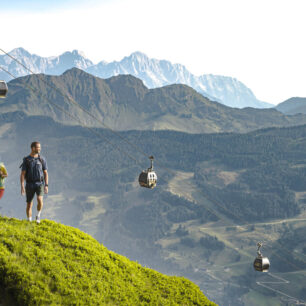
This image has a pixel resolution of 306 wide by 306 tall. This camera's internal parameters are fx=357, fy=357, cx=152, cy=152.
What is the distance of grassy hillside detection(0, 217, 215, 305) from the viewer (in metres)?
15.7

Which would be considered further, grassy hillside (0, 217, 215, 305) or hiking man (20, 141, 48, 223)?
hiking man (20, 141, 48, 223)

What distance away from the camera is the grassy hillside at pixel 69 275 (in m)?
15.7

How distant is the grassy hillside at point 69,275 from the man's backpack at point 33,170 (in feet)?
8.78

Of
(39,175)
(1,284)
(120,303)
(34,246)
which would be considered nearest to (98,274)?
(120,303)

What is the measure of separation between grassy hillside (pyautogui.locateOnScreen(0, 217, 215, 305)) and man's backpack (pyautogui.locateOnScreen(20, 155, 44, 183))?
267cm

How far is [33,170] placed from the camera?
19.1m

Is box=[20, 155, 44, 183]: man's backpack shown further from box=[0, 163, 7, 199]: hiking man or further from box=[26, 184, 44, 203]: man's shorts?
box=[0, 163, 7, 199]: hiking man

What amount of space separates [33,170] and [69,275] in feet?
19.2

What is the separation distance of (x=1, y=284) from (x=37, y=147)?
6.88 meters

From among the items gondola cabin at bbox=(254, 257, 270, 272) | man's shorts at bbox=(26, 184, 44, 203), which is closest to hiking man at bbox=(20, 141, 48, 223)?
man's shorts at bbox=(26, 184, 44, 203)

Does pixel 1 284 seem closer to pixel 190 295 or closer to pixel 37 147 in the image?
pixel 37 147

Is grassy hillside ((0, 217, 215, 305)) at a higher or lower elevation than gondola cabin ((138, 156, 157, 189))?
lower

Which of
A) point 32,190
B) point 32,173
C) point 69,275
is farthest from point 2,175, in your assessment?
point 69,275

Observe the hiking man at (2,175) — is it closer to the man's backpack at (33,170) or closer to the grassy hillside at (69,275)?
the man's backpack at (33,170)
